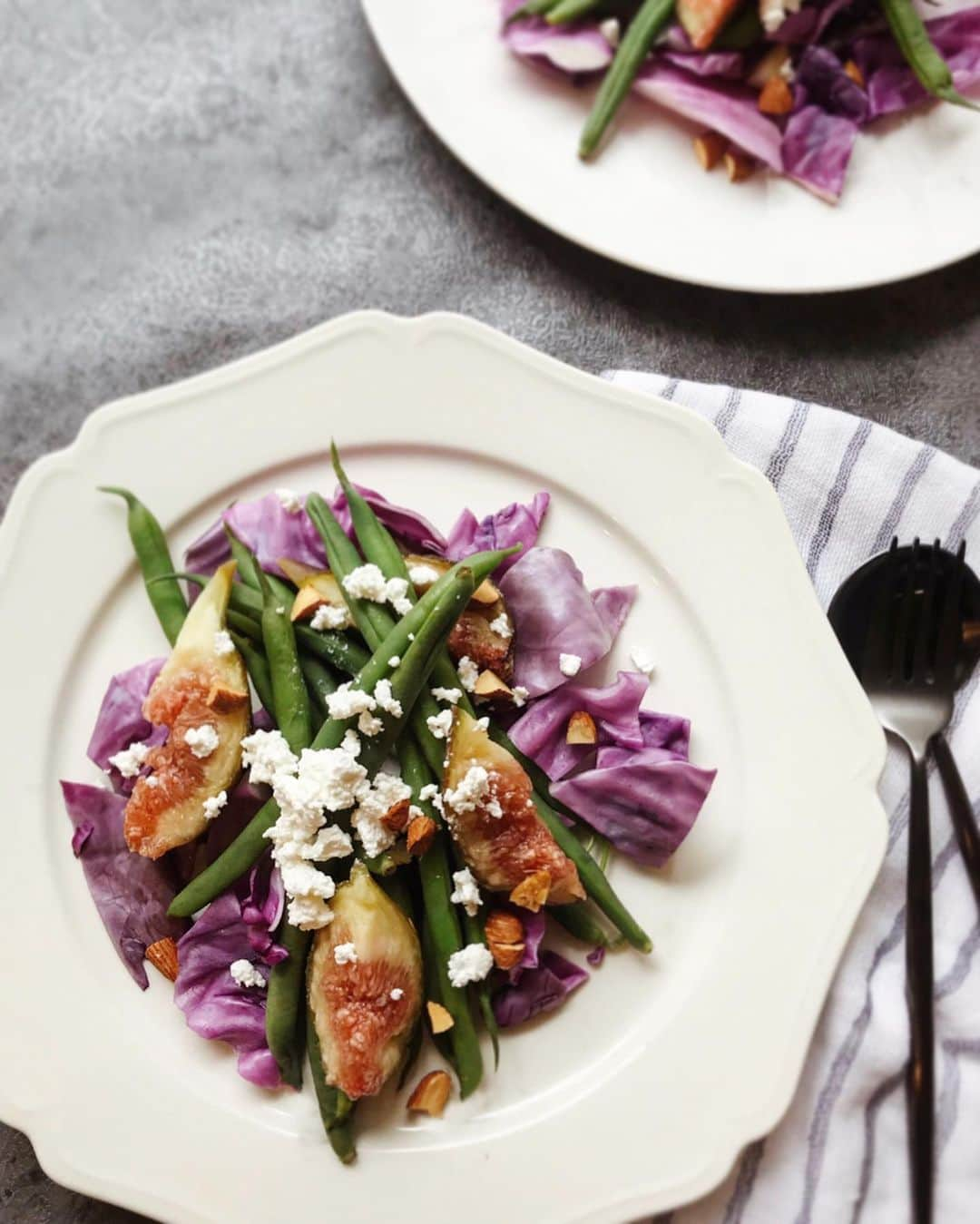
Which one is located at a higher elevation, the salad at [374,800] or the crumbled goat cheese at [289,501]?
the crumbled goat cheese at [289,501]

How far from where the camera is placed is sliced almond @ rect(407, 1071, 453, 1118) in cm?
188

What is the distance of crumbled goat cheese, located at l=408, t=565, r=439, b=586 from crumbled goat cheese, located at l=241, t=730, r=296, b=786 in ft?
1.16

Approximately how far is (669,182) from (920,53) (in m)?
0.54

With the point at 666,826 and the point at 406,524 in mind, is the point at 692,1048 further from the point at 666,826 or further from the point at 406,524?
the point at 406,524

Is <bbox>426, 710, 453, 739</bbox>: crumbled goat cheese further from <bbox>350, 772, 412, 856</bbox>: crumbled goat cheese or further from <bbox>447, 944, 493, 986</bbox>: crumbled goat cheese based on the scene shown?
<bbox>447, 944, 493, 986</bbox>: crumbled goat cheese

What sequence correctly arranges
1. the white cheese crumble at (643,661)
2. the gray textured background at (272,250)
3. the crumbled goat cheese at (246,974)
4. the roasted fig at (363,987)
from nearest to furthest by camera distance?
the roasted fig at (363,987) < the crumbled goat cheese at (246,974) < the white cheese crumble at (643,661) < the gray textured background at (272,250)

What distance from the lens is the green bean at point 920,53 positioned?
2193 millimetres

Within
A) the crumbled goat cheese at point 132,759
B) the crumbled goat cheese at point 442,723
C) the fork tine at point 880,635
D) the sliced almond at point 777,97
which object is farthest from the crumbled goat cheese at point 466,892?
the sliced almond at point 777,97

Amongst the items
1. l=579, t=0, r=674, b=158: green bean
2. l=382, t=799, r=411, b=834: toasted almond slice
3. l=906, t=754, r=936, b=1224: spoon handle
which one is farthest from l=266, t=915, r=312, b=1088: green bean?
l=579, t=0, r=674, b=158: green bean

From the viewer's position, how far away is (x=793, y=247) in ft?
7.36

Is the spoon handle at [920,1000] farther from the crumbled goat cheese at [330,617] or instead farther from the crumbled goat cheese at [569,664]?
the crumbled goat cheese at [330,617]

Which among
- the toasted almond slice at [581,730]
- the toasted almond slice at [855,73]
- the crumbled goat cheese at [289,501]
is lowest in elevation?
the toasted almond slice at [581,730]

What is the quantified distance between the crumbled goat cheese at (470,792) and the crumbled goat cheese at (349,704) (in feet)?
0.64

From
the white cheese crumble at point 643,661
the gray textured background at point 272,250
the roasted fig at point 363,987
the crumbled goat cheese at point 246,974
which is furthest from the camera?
the gray textured background at point 272,250
